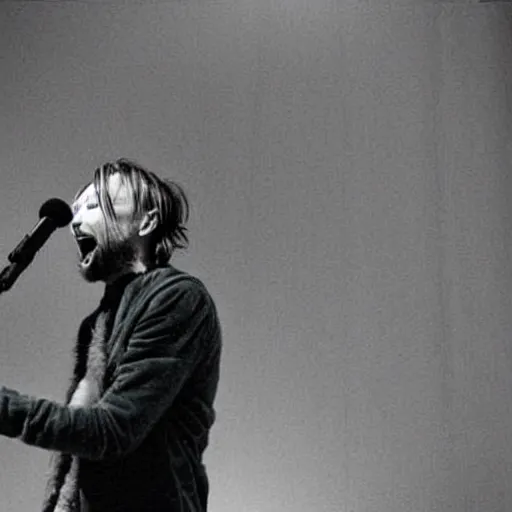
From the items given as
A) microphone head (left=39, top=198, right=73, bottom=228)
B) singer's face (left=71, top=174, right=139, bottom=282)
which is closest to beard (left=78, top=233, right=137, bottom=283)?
singer's face (left=71, top=174, right=139, bottom=282)

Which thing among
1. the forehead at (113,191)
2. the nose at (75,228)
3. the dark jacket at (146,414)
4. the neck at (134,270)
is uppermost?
the forehead at (113,191)

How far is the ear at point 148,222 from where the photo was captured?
1528 mm

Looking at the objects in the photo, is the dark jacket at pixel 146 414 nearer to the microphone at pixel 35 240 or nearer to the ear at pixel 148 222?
the ear at pixel 148 222

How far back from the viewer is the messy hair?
1540 millimetres

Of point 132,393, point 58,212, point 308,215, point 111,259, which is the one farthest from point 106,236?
point 308,215

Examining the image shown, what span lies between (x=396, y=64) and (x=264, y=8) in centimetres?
31

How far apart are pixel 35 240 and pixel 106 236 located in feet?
0.57

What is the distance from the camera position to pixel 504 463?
1.76 m

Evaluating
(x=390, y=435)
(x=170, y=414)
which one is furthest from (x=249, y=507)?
(x=170, y=414)

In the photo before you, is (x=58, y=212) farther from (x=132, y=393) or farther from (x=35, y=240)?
(x=132, y=393)

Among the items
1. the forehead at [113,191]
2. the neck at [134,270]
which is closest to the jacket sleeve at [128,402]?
the neck at [134,270]

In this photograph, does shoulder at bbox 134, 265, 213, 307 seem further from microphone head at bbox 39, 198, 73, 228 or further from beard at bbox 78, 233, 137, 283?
microphone head at bbox 39, 198, 73, 228

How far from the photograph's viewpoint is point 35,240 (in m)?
1.63

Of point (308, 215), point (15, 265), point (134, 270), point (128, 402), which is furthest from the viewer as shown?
point (308, 215)
